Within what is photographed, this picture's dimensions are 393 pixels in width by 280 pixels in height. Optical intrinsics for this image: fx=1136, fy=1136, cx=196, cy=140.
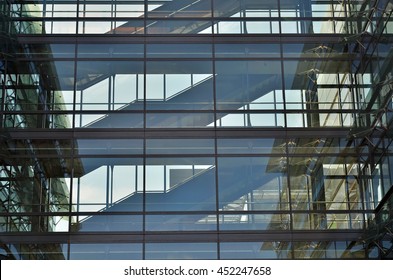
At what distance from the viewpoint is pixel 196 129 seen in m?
35.0

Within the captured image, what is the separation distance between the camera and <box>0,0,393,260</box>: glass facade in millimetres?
33656

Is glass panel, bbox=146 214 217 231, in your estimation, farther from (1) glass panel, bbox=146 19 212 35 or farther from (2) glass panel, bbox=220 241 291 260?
(1) glass panel, bbox=146 19 212 35

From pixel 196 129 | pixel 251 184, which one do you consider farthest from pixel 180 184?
pixel 251 184

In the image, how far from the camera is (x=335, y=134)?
35.1 metres

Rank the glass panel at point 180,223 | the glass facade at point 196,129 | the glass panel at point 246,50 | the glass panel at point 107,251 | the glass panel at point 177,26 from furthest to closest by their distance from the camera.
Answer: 1. the glass panel at point 177,26
2. the glass panel at point 246,50
3. the glass panel at point 180,223
4. the glass facade at point 196,129
5. the glass panel at point 107,251

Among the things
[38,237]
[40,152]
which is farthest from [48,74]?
[38,237]

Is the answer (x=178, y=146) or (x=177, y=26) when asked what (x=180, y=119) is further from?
(x=177, y=26)

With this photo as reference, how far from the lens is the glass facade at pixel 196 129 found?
110ft

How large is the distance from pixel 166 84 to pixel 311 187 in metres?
5.58

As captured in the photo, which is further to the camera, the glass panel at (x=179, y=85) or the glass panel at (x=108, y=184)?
the glass panel at (x=179, y=85)

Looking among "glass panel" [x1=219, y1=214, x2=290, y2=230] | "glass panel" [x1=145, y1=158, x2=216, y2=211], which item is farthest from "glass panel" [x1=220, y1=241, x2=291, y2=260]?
"glass panel" [x1=145, y1=158, x2=216, y2=211]

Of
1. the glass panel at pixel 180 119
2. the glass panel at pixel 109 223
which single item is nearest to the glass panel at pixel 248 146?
the glass panel at pixel 180 119

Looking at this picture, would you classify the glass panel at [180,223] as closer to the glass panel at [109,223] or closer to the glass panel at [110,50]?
the glass panel at [109,223]
